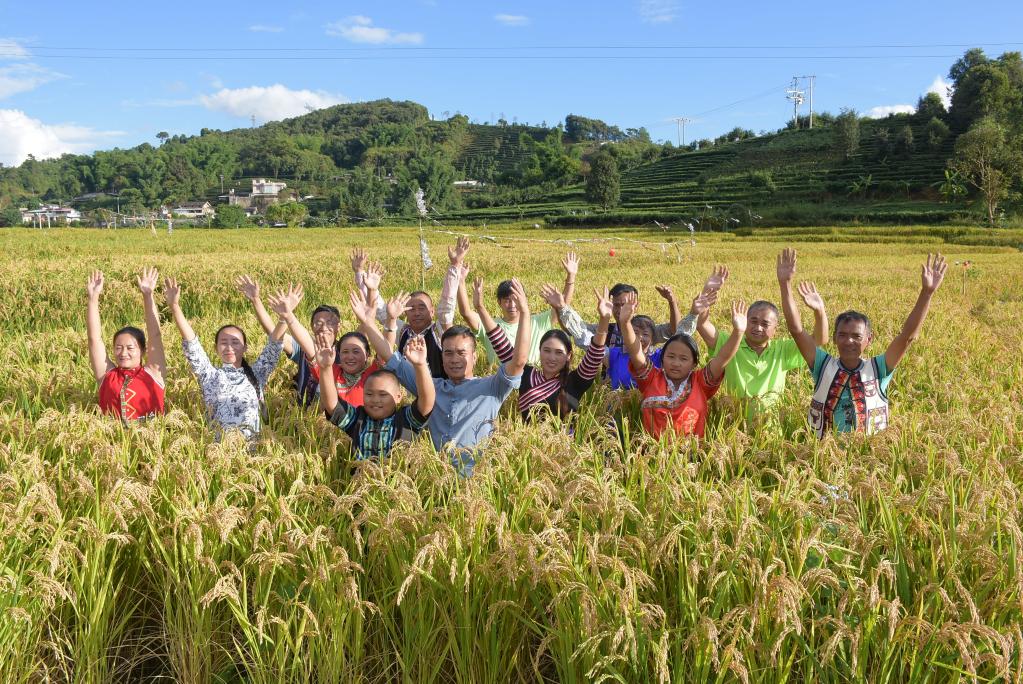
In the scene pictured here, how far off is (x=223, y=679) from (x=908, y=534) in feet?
10.0

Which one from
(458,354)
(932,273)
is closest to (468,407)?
(458,354)

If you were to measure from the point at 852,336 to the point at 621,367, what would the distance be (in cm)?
196

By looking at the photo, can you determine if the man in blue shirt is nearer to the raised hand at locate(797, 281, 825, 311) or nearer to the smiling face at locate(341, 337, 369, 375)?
the smiling face at locate(341, 337, 369, 375)

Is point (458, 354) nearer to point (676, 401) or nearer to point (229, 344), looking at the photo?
point (676, 401)

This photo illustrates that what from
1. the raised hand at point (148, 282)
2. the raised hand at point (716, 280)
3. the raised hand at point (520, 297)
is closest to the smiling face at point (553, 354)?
the raised hand at point (520, 297)

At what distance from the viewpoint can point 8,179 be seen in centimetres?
19438

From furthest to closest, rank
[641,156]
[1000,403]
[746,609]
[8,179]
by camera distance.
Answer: [8,179], [641,156], [1000,403], [746,609]

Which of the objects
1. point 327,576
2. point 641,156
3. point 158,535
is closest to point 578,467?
point 327,576

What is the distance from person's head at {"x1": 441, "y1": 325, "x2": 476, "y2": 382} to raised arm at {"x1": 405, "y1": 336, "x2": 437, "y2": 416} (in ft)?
0.72

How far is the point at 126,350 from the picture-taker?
523 centimetres

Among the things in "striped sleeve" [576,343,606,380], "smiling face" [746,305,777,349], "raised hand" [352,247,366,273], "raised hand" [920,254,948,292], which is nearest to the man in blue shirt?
"striped sleeve" [576,343,606,380]

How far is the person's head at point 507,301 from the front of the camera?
619cm

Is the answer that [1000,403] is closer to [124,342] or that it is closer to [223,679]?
[223,679]

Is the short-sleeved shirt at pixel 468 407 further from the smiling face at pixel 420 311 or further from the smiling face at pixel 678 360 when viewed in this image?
the smiling face at pixel 420 311
